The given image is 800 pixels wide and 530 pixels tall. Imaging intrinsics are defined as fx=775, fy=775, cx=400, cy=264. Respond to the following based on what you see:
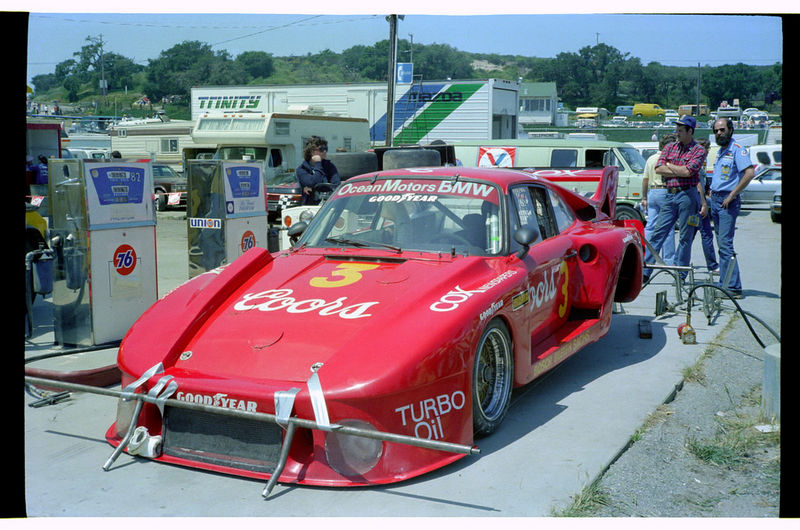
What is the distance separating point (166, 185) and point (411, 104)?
8399 mm

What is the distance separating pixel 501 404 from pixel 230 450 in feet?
5.18

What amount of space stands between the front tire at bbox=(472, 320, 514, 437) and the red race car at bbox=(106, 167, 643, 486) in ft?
0.04

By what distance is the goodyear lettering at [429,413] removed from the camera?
374 centimetres

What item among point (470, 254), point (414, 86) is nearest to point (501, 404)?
point (470, 254)

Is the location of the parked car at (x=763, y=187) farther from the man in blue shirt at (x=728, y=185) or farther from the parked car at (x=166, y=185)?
the parked car at (x=166, y=185)

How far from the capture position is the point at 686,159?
28.2 ft

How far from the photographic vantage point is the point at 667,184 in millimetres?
8742

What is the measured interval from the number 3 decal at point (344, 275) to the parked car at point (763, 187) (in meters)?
19.0

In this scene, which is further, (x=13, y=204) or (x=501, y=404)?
(x=501, y=404)

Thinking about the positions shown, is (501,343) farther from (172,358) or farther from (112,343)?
(112,343)

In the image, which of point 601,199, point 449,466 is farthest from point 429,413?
point 601,199

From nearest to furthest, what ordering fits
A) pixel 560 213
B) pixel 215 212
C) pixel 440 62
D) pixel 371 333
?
pixel 371 333 < pixel 560 213 < pixel 215 212 < pixel 440 62

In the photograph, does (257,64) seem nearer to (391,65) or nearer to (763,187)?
(391,65)

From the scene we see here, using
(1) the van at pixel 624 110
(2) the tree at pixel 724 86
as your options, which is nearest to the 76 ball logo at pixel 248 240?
(2) the tree at pixel 724 86
